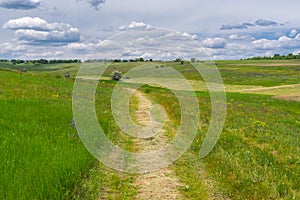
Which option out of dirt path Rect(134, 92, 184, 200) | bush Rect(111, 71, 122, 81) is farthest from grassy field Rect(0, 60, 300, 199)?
bush Rect(111, 71, 122, 81)

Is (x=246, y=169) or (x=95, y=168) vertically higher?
(x=95, y=168)

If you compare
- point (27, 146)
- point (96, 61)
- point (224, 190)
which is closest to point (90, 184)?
point (27, 146)

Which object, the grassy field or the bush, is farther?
the bush

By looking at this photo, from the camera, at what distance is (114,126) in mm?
13914

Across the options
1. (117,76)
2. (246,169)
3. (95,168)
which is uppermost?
(95,168)

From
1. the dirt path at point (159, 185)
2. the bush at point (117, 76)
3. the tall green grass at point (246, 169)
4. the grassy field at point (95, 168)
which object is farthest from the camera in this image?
the bush at point (117, 76)

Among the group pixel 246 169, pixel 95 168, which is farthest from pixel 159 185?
pixel 246 169

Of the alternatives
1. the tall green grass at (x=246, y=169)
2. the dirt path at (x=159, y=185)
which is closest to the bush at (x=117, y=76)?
the tall green grass at (x=246, y=169)

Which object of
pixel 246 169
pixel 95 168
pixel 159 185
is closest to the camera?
pixel 159 185

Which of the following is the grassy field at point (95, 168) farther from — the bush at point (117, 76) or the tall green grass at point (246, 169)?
the bush at point (117, 76)

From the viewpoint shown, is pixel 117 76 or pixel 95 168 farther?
pixel 117 76

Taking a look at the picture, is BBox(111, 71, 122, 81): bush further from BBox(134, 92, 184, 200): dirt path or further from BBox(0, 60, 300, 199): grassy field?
BBox(134, 92, 184, 200): dirt path

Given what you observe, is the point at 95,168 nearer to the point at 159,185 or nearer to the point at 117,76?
the point at 159,185

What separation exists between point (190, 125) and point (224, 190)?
7.71 meters
